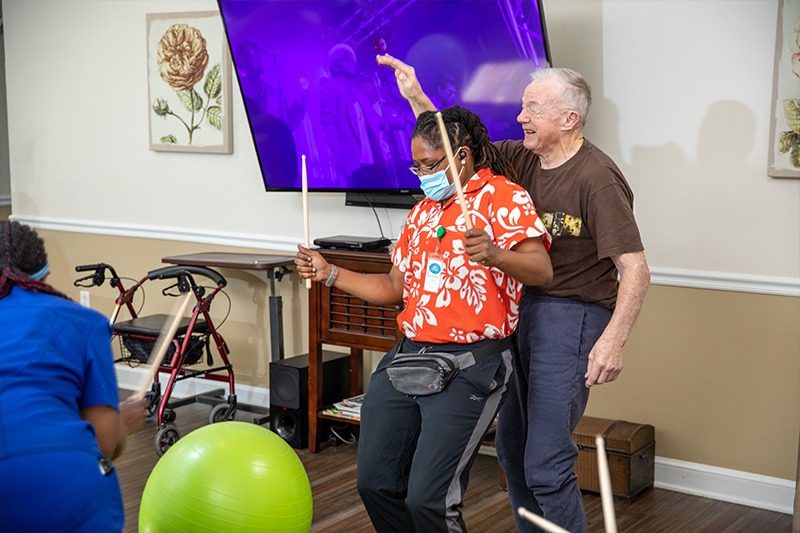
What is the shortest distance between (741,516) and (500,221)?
188 cm

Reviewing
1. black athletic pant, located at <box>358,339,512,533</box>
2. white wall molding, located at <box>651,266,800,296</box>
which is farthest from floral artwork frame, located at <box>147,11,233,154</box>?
black athletic pant, located at <box>358,339,512,533</box>

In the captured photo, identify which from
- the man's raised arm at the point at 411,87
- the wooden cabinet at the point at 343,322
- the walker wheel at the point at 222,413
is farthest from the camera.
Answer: the walker wheel at the point at 222,413

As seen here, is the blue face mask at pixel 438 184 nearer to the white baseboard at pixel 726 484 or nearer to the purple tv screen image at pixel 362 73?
the purple tv screen image at pixel 362 73

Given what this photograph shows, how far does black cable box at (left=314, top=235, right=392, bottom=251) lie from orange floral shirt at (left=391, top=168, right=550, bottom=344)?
5.43 ft

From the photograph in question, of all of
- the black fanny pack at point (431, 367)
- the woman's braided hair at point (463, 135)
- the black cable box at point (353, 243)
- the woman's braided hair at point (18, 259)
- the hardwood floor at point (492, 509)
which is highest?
the woman's braided hair at point (463, 135)

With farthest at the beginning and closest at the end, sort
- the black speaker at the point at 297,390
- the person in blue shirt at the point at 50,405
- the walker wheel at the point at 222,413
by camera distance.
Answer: the walker wheel at the point at 222,413 → the black speaker at the point at 297,390 → the person in blue shirt at the point at 50,405

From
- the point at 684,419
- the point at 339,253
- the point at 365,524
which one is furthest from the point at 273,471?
the point at 684,419

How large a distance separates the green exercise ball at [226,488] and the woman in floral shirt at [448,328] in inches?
11.4

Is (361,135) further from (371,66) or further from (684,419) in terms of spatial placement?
(684,419)

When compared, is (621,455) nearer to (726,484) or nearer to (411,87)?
(726,484)

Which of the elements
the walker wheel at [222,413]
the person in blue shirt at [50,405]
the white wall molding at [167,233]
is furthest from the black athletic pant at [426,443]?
the white wall molding at [167,233]

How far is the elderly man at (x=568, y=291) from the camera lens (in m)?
2.65

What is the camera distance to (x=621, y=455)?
3809mm

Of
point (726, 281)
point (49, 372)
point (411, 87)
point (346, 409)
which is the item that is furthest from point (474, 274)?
point (346, 409)
